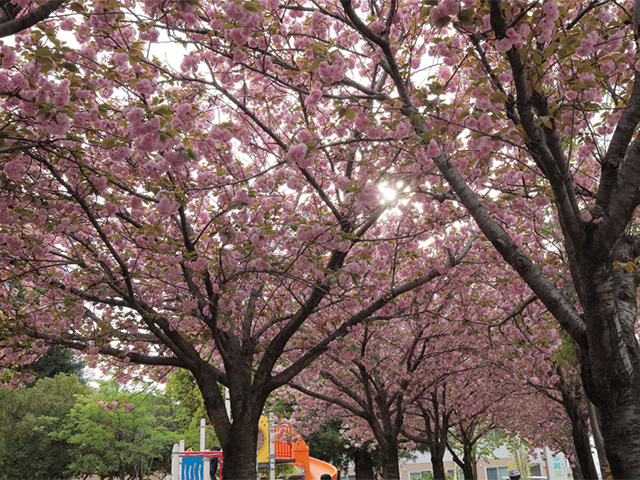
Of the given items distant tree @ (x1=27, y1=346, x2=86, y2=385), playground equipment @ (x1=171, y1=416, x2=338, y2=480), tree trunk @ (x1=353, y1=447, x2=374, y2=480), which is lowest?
tree trunk @ (x1=353, y1=447, x2=374, y2=480)

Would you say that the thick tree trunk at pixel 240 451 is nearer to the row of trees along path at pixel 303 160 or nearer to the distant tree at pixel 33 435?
the row of trees along path at pixel 303 160

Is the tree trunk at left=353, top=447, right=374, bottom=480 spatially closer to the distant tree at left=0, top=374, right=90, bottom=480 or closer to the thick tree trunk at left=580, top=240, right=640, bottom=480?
the distant tree at left=0, top=374, right=90, bottom=480

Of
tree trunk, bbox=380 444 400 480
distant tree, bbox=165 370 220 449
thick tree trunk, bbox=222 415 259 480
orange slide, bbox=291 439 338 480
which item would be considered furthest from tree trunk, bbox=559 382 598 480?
distant tree, bbox=165 370 220 449

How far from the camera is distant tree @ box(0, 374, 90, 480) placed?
75.1 feet

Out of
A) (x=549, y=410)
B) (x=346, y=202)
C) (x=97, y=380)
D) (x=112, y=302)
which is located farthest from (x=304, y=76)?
(x=97, y=380)

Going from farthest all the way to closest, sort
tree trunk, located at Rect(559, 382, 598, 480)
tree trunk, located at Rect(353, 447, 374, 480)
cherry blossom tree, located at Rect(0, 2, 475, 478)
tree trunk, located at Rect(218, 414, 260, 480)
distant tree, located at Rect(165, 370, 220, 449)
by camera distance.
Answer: distant tree, located at Rect(165, 370, 220, 449) → tree trunk, located at Rect(353, 447, 374, 480) → tree trunk, located at Rect(559, 382, 598, 480) → tree trunk, located at Rect(218, 414, 260, 480) → cherry blossom tree, located at Rect(0, 2, 475, 478)

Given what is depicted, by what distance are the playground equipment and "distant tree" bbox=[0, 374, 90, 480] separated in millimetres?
10948

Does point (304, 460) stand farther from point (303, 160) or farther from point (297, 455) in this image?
point (303, 160)

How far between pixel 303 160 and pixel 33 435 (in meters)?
25.5

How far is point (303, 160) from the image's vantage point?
15.3 ft

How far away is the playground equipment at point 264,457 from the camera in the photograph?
42.2 feet

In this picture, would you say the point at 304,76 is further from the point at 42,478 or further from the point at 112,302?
the point at 42,478

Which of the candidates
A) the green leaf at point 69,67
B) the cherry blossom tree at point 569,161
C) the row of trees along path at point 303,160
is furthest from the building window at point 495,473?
the green leaf at point 69,67

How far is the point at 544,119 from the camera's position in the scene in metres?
3.72
